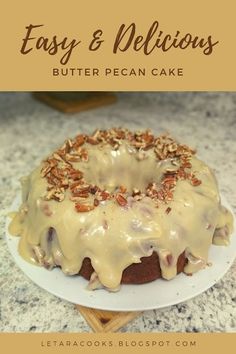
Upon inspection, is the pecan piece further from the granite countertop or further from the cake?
the granite countertop

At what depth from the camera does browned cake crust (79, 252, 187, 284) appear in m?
1.00

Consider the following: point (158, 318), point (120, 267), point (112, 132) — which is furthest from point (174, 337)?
point (112, 132)

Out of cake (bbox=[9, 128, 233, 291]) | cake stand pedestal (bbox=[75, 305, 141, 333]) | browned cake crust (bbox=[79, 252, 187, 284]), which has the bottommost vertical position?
Result: cake stand pedestal (bbox=[75, 305, 141, 333])

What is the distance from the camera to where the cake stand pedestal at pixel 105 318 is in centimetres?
96

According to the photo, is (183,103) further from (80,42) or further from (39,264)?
(39,264)

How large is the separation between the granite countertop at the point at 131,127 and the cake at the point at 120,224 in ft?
0.25

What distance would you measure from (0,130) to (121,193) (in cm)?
88

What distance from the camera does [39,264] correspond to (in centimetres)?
107

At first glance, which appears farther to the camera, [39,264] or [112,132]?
[112,132]

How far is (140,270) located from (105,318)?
13cm

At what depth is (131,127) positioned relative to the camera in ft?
5.97


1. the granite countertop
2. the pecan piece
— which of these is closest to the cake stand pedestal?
the granite countertop

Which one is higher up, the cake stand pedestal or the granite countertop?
the granite countertop

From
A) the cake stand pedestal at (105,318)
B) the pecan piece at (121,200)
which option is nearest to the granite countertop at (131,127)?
the cake stand pedestal at (105,318)
